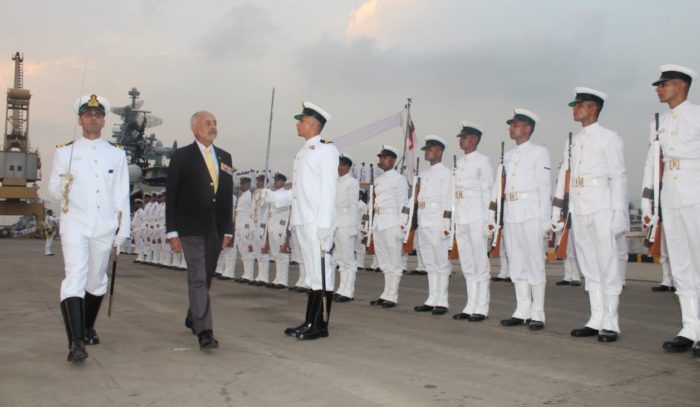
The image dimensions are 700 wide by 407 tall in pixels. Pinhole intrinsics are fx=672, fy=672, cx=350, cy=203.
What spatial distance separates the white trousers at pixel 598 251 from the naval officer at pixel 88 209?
14.6 feet

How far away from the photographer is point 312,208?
6.75 m

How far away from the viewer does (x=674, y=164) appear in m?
6.07

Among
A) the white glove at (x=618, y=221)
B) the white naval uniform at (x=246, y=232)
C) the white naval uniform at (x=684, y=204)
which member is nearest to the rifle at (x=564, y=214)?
the white glove at (x=618, y=221)

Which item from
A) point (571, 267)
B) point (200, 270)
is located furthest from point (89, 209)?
point (571, 267)

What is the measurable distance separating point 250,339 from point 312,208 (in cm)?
141

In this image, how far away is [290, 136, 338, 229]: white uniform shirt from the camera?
6684 millimetres

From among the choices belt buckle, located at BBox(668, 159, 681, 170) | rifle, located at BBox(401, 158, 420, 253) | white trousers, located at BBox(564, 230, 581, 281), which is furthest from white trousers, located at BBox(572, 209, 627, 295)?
white trousers, located at BBox(564, 230, 581, 281)

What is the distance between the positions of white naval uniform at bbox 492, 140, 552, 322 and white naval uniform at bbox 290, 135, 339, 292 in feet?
7.03

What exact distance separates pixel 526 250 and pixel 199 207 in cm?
362

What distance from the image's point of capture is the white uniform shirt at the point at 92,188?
230 inches

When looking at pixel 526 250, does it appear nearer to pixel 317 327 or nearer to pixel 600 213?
pixel 600 213

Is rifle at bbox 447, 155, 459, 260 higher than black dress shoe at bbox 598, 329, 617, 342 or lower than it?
higher

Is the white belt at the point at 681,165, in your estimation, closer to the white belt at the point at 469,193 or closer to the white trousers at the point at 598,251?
the white trousers at the point at 598,251

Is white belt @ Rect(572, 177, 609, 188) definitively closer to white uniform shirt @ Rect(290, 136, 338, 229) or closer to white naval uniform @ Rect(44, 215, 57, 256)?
A: white uniform shirt @ Rect(290, 136, 338, 229)
